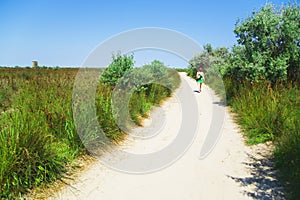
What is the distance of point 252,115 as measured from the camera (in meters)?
5.94

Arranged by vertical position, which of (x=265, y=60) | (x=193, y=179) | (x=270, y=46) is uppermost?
(x=270, y=46)

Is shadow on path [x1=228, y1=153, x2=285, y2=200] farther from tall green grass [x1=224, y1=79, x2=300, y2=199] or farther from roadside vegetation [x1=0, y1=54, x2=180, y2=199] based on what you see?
roadside vegetation [x1=0, y1=54, x2=180, y2=199]

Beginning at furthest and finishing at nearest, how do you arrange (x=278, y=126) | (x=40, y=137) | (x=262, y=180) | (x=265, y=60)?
(x=265, y=60) → (x=278, y=126) → (x=262, y=180) → (x=40, y=137)

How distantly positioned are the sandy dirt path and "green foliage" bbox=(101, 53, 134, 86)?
399 centimetres

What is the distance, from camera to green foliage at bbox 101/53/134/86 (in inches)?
342

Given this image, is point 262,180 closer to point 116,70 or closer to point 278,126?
point 278,126

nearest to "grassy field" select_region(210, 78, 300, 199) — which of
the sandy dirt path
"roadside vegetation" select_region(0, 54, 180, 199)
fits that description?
the sandy dirt path

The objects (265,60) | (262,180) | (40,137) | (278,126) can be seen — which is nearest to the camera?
(40,137)

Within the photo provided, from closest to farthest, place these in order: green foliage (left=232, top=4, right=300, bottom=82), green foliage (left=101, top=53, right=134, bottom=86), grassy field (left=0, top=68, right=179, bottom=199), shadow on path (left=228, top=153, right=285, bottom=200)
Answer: grassy field (left=0, top=68, right=179, bottom=199), shadow on path (left=228, top=153, right=285, bottom=200), green foliage (left=232, top=4, right=300, bottom=82), green foliage (left=101, top=53, right=134, bottom=86)

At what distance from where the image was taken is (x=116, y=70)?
875cm

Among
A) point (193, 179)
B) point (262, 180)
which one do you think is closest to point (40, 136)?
point (193, 179)

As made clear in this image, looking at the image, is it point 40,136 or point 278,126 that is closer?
point 40,136

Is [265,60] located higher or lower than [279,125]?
higher

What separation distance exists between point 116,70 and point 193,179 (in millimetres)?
5875
